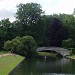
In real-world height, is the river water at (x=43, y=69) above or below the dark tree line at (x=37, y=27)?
below

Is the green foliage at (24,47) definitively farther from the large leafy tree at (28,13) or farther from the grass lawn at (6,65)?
the grass lawn at (6,65)

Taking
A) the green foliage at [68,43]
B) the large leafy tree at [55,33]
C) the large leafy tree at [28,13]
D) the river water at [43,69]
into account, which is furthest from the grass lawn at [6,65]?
the large leafy tree at [55,33]

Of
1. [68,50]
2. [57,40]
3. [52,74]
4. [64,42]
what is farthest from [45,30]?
[52,74]

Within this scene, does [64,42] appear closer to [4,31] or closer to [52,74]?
[4,31]

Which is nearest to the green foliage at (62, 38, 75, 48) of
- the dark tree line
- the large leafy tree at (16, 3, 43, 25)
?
the dark tree line

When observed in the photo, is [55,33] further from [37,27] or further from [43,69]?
[43,69]

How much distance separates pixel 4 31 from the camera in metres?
113

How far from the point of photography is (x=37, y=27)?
119625 mm

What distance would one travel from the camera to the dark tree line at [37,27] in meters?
114

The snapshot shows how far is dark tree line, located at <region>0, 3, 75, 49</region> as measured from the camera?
11438cm

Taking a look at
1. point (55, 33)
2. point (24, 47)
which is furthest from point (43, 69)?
point (55, 33)

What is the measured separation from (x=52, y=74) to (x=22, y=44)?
4174cm

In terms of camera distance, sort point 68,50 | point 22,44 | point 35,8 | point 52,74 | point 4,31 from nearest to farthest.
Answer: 1. point 52,74
2. point 22,44
3. point 68,50
4. point 4,31
5. point 35,8

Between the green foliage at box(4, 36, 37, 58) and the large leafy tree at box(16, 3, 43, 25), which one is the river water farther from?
the large leafy tree at box(16, 3, 43, 25)
